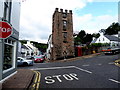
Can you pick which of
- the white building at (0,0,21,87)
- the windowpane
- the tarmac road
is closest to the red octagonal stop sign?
the white building at (0,0,21,87)

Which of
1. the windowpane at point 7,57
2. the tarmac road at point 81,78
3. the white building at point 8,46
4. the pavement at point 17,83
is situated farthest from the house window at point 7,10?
the tarmac road at point 81,78

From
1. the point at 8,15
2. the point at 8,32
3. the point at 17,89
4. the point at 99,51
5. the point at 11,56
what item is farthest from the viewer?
the point at 99,51

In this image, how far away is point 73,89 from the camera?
551 cm

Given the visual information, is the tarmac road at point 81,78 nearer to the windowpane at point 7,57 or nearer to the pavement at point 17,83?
the pavement at point 17,83

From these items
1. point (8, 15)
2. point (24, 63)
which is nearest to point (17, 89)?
point (8, 15)

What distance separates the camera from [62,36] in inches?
1094

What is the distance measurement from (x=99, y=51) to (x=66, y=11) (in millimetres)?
15862

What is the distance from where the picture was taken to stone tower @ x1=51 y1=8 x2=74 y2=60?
27.1m

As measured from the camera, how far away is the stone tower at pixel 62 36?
2708cm

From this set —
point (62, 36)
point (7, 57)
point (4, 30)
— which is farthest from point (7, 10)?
point (62, 36)

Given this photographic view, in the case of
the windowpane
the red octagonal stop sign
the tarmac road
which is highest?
the red octagonal stop sign

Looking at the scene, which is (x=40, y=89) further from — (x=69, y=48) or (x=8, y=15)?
(x=69, y=48)

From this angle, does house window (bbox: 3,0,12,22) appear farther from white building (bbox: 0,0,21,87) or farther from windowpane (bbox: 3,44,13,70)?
windowpane (bbox: 3,44,13,70)

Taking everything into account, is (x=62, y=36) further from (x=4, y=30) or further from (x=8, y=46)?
(x=4, y=30)
